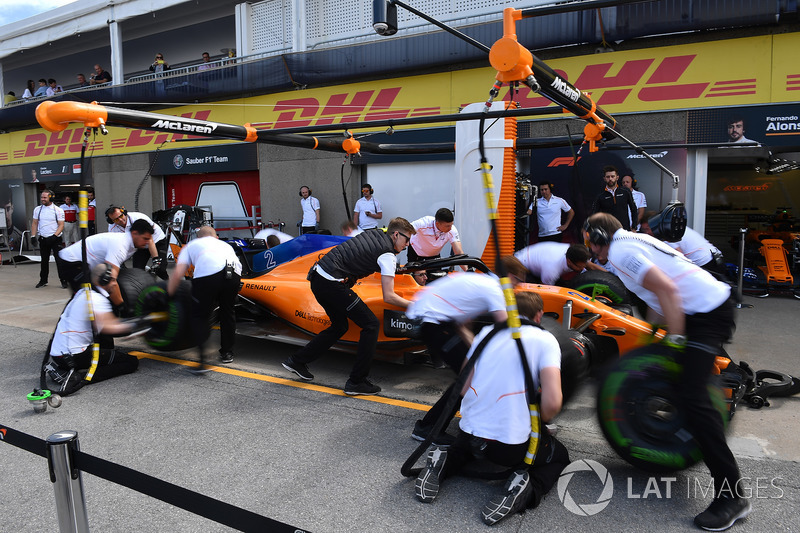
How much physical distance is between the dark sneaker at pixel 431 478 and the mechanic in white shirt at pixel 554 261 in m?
2.97

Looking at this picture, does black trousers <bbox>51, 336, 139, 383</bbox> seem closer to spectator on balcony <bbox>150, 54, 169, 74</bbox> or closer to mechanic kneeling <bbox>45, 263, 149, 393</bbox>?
mechanic kneeling <bbox>45, 263, 149, 393</bbox>

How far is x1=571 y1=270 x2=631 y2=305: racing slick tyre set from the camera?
5.07 metres

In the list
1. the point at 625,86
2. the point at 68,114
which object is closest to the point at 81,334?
the point at 68,114

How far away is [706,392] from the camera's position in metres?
2.78

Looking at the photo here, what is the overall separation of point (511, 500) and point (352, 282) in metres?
2.49

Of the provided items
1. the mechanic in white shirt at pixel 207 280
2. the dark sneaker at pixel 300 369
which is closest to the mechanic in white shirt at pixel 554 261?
the dark sneaker at pixel 300 369

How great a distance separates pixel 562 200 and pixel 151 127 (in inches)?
266

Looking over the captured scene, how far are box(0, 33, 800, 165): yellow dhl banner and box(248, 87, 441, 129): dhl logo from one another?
0.07ft

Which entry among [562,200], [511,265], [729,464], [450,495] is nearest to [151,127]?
[511,265]

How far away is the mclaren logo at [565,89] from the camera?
3875 mm

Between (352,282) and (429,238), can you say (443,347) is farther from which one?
(429,238)

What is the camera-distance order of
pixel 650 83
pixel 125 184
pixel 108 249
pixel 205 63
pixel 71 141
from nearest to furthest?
1. pixel 108 249
2. pixel 650 83
3. pixel 205 63
4. pixel 125 184
5. pixel 71 141

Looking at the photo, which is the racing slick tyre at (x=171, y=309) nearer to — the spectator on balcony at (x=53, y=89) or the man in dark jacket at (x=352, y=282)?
the man in dark jacket at (x=352, y=282)

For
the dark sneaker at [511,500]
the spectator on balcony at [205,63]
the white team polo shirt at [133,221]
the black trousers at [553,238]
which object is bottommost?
the dark sneaker at [511,500]
